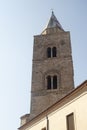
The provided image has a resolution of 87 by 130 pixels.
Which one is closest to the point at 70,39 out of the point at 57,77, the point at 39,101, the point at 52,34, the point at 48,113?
the point at 52,34

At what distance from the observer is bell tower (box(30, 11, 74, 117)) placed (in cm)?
2427

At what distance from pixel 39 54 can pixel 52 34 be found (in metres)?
2.86

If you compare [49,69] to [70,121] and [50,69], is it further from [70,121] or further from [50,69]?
[70,121]

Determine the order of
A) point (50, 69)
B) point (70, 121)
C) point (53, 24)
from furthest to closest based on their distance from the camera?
point (53, 24), point (50, 69), point (70, 121)

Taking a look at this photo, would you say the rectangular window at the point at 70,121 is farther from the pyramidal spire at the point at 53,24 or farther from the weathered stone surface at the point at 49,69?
the pyramidal spire at the point at 53,24

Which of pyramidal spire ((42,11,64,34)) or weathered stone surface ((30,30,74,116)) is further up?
pyramidal spire ((42,11,64,34))

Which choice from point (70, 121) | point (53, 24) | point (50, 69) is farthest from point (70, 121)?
point (53, 24)

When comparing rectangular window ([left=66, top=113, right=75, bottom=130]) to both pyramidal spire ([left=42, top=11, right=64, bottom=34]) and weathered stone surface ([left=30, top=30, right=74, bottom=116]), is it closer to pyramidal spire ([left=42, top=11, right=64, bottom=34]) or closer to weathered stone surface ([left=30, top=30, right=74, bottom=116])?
weathered stone surface ([left=30, top=30, right=74, bottom=116])

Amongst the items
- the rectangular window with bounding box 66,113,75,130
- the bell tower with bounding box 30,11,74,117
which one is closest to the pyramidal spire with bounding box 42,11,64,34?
the bell tower with bounding box 30,11,74,117

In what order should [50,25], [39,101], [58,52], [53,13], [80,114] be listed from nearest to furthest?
1. [80,114]
2. [39,101]
3. [58,52]
4. [50,25]
5. [53,13]

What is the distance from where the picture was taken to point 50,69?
2612cm

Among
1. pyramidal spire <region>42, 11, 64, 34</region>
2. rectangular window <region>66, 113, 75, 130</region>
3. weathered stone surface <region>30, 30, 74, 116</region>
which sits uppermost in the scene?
pyramidal spire <region>42, 11, 64, 34</region>

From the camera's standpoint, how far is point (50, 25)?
3080cm

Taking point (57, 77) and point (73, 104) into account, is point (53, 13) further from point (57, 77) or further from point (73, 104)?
point (73, 104)
